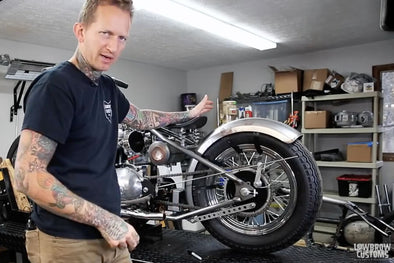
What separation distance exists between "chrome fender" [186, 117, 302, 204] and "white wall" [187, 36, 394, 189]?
3869 millimetres

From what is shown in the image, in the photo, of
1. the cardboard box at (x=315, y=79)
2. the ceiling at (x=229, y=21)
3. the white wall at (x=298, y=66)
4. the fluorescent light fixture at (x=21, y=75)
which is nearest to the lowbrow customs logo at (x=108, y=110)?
the ceiling at (x=229, y=21)

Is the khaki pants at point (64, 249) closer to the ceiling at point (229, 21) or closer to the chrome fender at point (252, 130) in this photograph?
the chrome fender at point (252, 130)

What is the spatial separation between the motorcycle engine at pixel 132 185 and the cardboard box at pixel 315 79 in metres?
3.70

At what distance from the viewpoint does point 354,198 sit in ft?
15.5

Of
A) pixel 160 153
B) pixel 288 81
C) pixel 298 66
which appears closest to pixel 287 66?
pixel 298 66

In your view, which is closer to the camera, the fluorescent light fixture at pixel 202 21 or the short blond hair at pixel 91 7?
the short blond hair at pixel 91 7

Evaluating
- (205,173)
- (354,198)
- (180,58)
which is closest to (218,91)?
(180,58)

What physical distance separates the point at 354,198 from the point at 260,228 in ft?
10.6

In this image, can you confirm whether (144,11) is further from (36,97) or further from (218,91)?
(218,91)

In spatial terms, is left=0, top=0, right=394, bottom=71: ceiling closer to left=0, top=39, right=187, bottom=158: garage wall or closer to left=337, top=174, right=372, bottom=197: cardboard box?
left=0, top=39, right=187, bottom=158: garage wall

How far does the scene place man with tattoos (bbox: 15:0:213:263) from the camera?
918 mm

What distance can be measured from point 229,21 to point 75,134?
323cm

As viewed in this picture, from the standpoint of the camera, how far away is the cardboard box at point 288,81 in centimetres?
539

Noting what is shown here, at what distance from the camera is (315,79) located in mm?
5254
